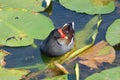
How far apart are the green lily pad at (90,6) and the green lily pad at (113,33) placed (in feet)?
1.14

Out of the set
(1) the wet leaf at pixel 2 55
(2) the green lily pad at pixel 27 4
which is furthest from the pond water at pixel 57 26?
(2) the green lily pad at pixel 27 4

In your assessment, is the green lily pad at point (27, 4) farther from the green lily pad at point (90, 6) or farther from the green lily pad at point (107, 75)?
the green lily pad at point (107, 75)

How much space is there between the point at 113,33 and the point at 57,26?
0.65m

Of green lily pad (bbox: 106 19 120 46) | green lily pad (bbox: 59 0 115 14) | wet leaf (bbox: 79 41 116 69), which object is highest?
green lily pad (bbox: 59 0 115 14)

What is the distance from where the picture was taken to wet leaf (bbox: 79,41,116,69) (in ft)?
12.1

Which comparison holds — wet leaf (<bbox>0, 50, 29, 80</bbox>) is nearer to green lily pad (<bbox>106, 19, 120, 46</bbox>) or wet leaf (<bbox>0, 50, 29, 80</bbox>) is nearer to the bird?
the bird

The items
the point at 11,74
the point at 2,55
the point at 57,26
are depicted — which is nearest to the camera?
the point at 11,74

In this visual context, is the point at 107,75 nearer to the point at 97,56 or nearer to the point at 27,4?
the point at 97,56

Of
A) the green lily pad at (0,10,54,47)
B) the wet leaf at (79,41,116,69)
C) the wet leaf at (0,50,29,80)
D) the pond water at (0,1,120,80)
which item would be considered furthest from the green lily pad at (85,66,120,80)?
the green lily pad at (0,10,54,47)

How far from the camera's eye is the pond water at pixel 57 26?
3.68m

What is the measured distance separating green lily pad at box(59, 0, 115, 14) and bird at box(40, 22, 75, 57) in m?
0.39

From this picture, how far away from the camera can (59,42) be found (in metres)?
3.93

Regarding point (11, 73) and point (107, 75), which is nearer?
point (107, 75)

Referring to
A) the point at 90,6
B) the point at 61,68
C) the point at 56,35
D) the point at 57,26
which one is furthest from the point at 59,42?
the point at 90,6
